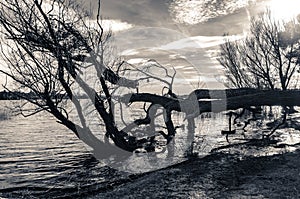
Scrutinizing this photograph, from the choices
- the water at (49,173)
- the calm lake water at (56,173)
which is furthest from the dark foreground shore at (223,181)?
the water at (49,173)

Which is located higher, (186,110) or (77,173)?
(186,110)

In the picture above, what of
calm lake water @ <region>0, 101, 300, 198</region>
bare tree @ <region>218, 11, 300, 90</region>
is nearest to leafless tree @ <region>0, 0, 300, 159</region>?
calm lake water @ <region>0, 101, 300, 198</region>

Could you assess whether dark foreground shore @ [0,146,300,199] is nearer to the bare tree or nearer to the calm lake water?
the calm lake water

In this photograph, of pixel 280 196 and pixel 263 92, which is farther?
pixel 263 92

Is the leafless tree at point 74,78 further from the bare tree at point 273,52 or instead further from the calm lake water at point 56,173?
the bare tree at point 273,52

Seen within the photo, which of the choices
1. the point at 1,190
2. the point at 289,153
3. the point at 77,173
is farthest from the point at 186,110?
the point at 1,190

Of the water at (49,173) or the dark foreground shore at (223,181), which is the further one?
the water at (49,173)

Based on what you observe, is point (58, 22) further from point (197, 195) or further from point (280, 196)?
point (280, 196)

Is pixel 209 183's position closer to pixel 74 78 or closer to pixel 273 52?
pixel 74 78

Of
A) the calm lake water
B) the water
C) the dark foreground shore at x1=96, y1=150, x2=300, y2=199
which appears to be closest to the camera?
the dark foreground shore at x1=96, y1=150, x2=300, y2=199

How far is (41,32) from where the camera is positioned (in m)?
12.8

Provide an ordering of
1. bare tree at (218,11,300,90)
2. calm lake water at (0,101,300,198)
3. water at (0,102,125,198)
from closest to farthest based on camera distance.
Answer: calm lake water at (0,101,300,198) < water at (0,102,125,198) < bare tree at (218,11,300,90)

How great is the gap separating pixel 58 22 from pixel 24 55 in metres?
2.14

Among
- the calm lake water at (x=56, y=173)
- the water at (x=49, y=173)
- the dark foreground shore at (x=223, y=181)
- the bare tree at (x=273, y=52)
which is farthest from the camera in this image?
the bare tree at (x=273, y=52)
